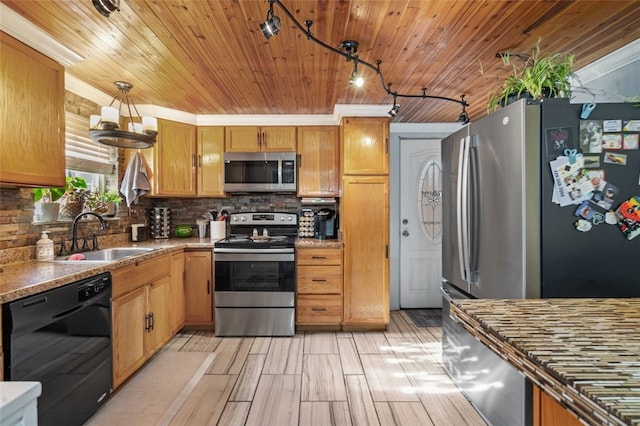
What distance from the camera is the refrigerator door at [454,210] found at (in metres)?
2.10

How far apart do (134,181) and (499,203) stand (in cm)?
312

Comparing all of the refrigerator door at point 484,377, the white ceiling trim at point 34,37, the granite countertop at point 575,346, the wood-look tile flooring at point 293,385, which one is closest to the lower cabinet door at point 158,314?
the wood-look tile flooring at point 293,385

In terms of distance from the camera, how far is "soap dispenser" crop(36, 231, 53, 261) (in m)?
2.24

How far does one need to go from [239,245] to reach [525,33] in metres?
2.86

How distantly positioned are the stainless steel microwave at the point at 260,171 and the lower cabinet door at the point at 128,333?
1532mm

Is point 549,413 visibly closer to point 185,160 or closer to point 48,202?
point 48,202

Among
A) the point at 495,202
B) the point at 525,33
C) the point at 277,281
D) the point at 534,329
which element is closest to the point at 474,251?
the point at 495,202

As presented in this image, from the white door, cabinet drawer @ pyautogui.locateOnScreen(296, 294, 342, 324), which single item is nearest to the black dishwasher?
cabinet drawer @ pyautogui.locateOnScreen(296, 294, 342, 324)

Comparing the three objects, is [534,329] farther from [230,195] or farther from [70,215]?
[230,195]

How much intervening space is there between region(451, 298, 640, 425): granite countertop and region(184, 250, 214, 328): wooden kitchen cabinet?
2.75 metres

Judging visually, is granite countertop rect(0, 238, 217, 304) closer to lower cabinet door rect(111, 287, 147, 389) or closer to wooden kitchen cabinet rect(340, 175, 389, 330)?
lower cabinet door rect(111, 287, 147, 389)

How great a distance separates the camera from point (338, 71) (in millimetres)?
2545

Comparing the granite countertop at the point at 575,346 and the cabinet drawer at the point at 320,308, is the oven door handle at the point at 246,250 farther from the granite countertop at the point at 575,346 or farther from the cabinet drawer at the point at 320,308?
the granite countertop at the point at 575,346

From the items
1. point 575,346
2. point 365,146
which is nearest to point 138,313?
point 365,146
